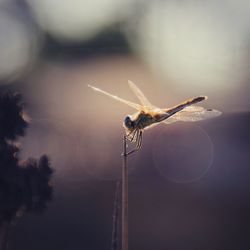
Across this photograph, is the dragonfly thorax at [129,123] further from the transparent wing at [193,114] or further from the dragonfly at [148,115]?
the transparent wing at [193,114]

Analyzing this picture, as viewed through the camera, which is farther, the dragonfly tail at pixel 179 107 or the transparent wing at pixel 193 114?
the transparent wing at pixel 193 114

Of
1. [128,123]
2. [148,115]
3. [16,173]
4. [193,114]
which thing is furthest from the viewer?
[16,173]

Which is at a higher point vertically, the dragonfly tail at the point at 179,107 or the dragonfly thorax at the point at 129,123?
the dragonfly tail at the point at 179,107

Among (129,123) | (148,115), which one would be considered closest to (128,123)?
(129,123)

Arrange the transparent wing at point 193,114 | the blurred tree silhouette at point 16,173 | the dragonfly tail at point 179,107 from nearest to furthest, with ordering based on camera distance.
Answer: the dragonfly tail at point 179,107
the transparent wing at point 193,114
the blurred tree silhouette at point 16,173

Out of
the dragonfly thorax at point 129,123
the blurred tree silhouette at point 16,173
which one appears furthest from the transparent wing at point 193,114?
the blurred tree silhouette at point 16,173

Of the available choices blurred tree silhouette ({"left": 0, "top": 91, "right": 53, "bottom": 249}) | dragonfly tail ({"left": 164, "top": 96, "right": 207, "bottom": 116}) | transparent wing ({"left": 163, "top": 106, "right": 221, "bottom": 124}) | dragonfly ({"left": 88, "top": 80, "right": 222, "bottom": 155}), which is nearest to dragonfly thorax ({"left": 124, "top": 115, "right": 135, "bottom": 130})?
dragonfly ({"left": 88, "top": 80, "right": 222, "bottom": 155})

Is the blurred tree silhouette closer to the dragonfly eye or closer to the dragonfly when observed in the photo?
the dragonfly

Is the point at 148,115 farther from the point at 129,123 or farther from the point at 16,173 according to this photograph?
the point at 16,173

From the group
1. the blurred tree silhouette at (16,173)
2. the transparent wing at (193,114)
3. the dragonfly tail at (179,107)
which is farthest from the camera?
the blurred tree silhouette at (16,173)

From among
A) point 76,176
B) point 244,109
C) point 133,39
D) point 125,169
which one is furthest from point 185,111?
point 133,39

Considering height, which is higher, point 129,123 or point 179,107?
point 179,107
